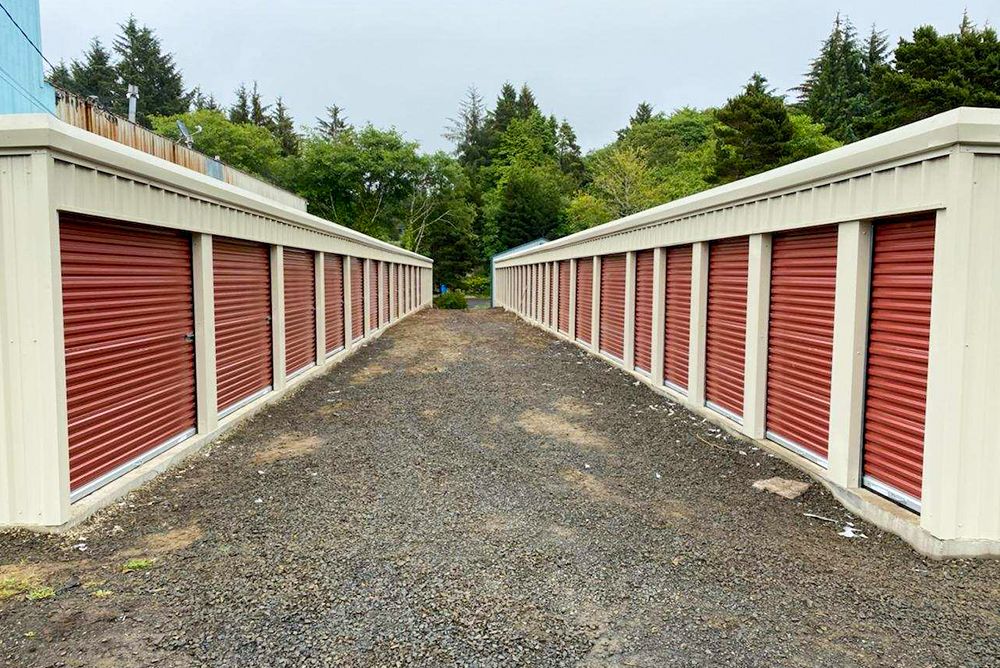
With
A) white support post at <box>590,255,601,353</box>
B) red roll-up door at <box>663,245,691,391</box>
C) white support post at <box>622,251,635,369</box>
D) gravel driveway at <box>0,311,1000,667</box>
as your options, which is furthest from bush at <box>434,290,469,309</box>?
gravel driveway at <box>0,311,1000,667</box>

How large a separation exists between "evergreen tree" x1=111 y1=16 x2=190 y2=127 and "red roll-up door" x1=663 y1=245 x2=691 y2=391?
59.2 m

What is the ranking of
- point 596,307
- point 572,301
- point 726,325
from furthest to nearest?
1. point 572,301
2. point 596,307
3. point 726,325

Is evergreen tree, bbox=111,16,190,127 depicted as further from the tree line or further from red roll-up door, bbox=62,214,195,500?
red roll-up door, bbox=62,214,195,500

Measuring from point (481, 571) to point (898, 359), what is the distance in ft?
12.0

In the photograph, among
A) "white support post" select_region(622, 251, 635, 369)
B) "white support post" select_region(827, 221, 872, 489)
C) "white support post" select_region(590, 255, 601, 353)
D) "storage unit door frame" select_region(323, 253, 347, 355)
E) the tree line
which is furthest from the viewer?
the tree line

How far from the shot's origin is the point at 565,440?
760 cm

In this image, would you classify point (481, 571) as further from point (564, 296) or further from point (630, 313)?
point (564, 296)

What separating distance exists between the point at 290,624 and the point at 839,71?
5843 cm

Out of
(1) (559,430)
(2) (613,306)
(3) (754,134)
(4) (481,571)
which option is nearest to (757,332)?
(1) (559,430)

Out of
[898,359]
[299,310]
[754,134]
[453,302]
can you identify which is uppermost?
[754,134]

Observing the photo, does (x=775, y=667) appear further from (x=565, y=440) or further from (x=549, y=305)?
(x=549, y=305)

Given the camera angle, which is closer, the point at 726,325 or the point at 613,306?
the point at 726,325

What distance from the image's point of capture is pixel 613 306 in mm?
13625

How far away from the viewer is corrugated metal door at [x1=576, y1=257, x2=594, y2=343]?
16016 mm
